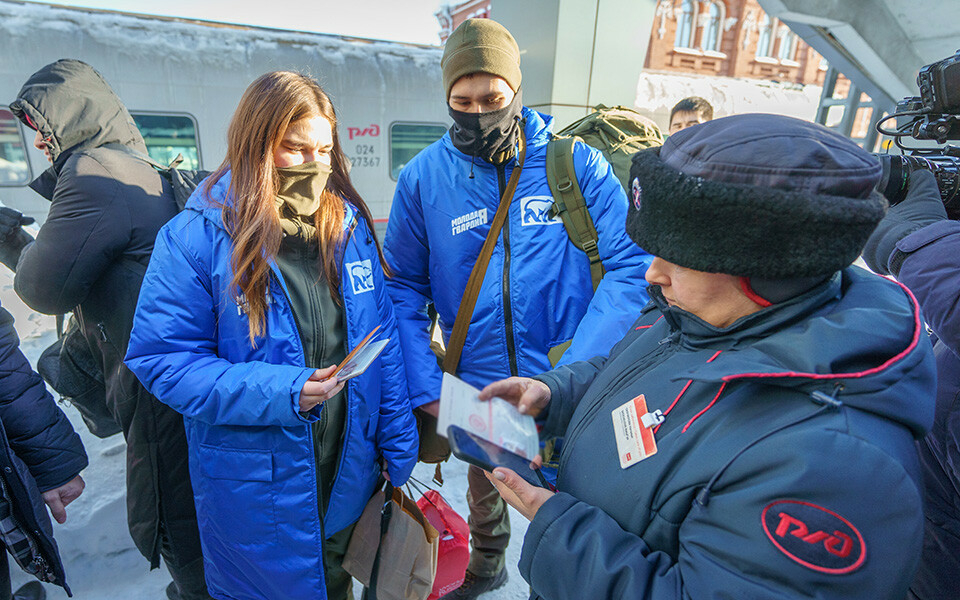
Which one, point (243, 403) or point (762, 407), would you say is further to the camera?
point (243, 403)

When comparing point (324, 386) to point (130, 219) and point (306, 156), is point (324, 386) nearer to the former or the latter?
point (306, 156)

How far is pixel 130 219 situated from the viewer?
1.84 m

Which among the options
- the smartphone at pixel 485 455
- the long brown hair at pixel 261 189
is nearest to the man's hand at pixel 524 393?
the smartphone at pixel 485 455

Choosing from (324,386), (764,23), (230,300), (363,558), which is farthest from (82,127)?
(764,23)

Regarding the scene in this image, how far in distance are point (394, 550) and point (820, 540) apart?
1.36 meters

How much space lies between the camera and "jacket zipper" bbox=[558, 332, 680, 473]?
1078mm

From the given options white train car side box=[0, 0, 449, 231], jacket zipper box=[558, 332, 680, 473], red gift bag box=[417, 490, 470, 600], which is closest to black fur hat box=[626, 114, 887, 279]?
jacket zipper box=[558, 332, 680, 473]

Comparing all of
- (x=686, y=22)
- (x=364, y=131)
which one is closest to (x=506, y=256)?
(x=364, y=131)

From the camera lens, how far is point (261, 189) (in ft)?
4.97

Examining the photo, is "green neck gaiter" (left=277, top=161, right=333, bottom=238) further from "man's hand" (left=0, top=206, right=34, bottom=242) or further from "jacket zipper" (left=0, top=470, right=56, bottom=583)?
"man's hand" (left=0, top=206, right=34, bottom=242)

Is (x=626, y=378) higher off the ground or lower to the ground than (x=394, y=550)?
higher

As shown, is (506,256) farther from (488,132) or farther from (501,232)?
(488,132)

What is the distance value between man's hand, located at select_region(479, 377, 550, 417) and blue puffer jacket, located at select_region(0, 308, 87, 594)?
4.96 ft

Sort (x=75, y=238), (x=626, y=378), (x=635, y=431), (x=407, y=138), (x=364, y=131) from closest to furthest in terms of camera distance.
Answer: (x=635, y=431) < (x=626, y=378) < (x=75, y=238) < (x=364, y=131) < (x=407, y=138)
